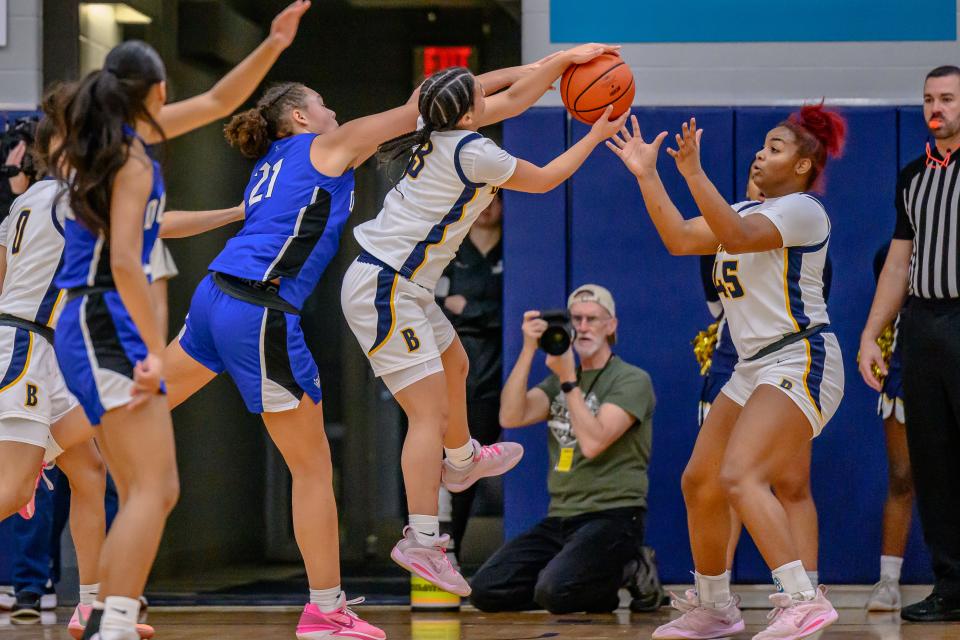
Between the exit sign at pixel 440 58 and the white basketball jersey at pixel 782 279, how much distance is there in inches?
110

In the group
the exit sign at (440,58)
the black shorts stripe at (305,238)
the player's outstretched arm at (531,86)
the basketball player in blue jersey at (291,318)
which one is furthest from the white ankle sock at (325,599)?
the exit sign at (440,58)

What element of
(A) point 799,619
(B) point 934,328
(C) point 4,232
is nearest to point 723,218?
(A) point 799,619

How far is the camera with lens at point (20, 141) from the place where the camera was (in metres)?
6.37

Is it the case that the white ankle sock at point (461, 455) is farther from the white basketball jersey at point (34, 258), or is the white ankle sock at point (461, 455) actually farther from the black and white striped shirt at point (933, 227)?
the black and white striped shirt at point (933, 227)

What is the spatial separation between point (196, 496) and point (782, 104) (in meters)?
4.22

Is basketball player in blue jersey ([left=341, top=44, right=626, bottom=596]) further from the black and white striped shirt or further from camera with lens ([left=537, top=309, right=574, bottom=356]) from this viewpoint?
the black and white striped shirt

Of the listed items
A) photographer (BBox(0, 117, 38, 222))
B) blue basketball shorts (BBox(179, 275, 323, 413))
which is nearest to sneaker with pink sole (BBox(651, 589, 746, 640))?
blue basketball shorts (BBox(179, 275, 323, 413))

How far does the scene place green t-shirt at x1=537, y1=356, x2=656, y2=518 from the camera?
6.99m

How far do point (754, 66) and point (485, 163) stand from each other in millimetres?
3033

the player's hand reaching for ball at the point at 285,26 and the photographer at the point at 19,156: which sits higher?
the player's hand reaching for ball at the point at 285,26

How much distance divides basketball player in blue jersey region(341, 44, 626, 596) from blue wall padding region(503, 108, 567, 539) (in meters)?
2.01

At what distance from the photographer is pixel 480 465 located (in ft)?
19.4

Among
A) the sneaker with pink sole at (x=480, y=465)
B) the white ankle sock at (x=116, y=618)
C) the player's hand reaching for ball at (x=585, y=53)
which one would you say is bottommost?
the white ankle sock at (x=116, y=618)

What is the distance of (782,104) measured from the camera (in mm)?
7547
